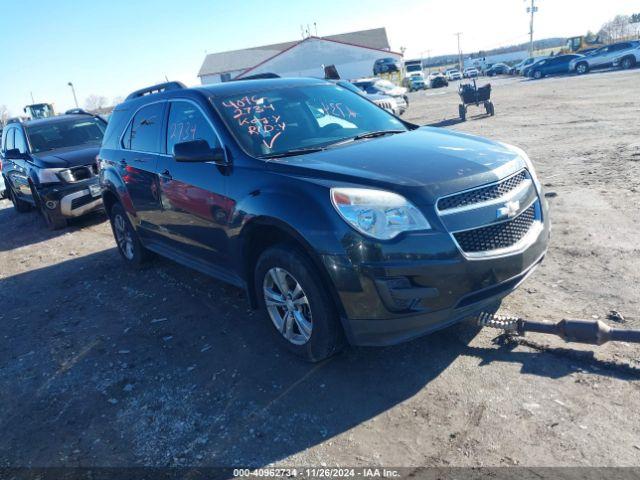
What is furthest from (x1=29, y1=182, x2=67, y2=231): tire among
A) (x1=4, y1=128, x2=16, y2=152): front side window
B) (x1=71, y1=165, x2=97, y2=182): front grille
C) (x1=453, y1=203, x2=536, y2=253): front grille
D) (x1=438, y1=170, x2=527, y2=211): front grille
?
(x1=453, y1=203, x2=536, y2=253): front grille

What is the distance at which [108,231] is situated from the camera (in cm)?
878

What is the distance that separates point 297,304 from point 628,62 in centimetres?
3944

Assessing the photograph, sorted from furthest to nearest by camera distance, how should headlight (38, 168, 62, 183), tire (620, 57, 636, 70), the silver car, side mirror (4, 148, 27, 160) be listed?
1. the silver car
2. tire (620, 57, 636, 70)
3. side mirror (4, 148, 27, 160)
4. headlight (38, 168, 62, 183)

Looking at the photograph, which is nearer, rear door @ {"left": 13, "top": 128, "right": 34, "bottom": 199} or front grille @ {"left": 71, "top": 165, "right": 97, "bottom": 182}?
front grille @ {"left": 71, "top": 165, "right": 97, "bottom": 182}

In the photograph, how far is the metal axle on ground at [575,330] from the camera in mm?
3113

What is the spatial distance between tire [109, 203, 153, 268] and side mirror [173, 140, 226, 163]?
2.36 m

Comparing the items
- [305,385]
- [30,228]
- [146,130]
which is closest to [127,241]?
[146,130]

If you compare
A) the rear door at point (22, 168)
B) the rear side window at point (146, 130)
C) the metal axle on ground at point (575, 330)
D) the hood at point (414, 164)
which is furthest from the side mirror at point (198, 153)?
the rear door at point (22, 168)

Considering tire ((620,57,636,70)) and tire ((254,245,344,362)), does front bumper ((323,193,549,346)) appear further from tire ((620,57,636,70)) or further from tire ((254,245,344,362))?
tire ((620,57,636,70))

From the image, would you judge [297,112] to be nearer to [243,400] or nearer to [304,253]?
[304,253]

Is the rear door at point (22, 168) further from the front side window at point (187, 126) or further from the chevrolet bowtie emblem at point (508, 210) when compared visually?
the chevrolet bowtie emblem at point (508, 210)

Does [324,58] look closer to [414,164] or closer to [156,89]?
[156,89]

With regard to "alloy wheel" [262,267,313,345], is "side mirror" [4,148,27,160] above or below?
above

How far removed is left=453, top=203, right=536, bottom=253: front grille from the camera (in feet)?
9.91
